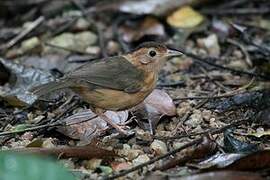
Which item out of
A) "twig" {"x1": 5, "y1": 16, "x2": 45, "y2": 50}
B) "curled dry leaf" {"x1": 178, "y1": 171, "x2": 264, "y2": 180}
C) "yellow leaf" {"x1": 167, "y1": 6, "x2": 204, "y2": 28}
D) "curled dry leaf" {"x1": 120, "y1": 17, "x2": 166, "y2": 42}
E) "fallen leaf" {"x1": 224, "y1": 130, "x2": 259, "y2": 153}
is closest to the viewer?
"curled dry leaf" {"x1": 178, "y1": 171, "x2": 264, "y2": 180}

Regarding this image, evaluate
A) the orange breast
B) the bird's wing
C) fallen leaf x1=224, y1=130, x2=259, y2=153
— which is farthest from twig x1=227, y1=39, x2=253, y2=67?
fallen leaf x1=224, y1=130, x2=259, y2=153

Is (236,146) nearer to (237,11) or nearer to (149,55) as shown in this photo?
(149,55)

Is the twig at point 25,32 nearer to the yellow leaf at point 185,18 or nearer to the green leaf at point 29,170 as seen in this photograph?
the yellow leaf at point 185,18

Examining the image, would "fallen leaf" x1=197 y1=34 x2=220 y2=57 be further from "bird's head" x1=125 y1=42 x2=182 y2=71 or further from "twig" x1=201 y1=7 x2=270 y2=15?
"bird's head" x1=125 y1=42 x2=182 y2=71

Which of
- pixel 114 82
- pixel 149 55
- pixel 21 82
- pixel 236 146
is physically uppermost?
pixel 149 55

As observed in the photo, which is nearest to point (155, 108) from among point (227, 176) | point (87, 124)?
point (87, 124)

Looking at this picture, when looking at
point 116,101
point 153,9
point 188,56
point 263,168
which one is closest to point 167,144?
point 116,101

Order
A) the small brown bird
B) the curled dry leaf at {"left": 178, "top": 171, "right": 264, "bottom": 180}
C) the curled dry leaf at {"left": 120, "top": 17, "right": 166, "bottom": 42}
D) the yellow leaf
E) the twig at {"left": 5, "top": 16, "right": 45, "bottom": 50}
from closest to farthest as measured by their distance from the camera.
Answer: the curled dry leaf at {"left": 178, "top": 171, "right": 264, "bottom": 180} < the small brown bird < the twig at {"left": 5, "top": 16, "right": 45, "bottom": 50} < the curled dry leaf at {"left": 120, "top": 17, "right": 166, "bottom": 42} < the yellow leaf
